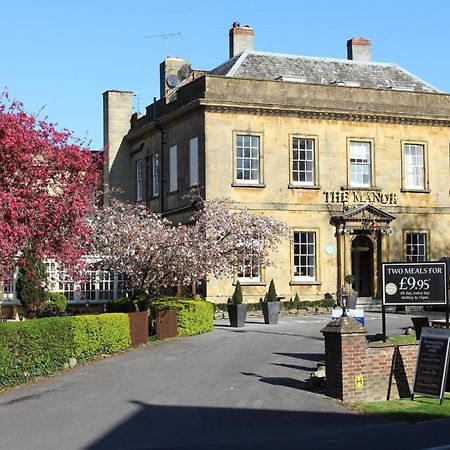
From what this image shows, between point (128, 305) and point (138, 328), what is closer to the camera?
point (138, 328)

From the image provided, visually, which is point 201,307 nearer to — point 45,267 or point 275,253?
point 45,267

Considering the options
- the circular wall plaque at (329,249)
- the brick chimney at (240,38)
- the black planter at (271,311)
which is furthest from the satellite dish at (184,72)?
the black planter at (271,311)

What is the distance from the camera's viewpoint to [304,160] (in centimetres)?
3862

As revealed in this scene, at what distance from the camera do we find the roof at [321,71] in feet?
134

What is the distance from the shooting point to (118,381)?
58.7 ft

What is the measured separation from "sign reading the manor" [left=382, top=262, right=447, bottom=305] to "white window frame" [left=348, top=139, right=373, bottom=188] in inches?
848

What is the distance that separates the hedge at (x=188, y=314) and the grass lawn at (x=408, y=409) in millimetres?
10467

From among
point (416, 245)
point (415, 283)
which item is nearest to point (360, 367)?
point (415, 283)

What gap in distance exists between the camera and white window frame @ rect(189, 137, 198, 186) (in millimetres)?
38094

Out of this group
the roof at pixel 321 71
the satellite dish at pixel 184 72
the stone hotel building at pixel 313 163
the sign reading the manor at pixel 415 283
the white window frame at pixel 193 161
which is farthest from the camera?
the satellite dish at pixel 184 72

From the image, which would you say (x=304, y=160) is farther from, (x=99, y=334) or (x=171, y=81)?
(x=99, y=334)

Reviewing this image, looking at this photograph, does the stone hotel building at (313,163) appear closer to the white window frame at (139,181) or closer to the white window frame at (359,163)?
the white window frame at (359,163)

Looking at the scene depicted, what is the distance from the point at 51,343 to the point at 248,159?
20.1m

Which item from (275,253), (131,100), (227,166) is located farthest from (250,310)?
(131,100)
